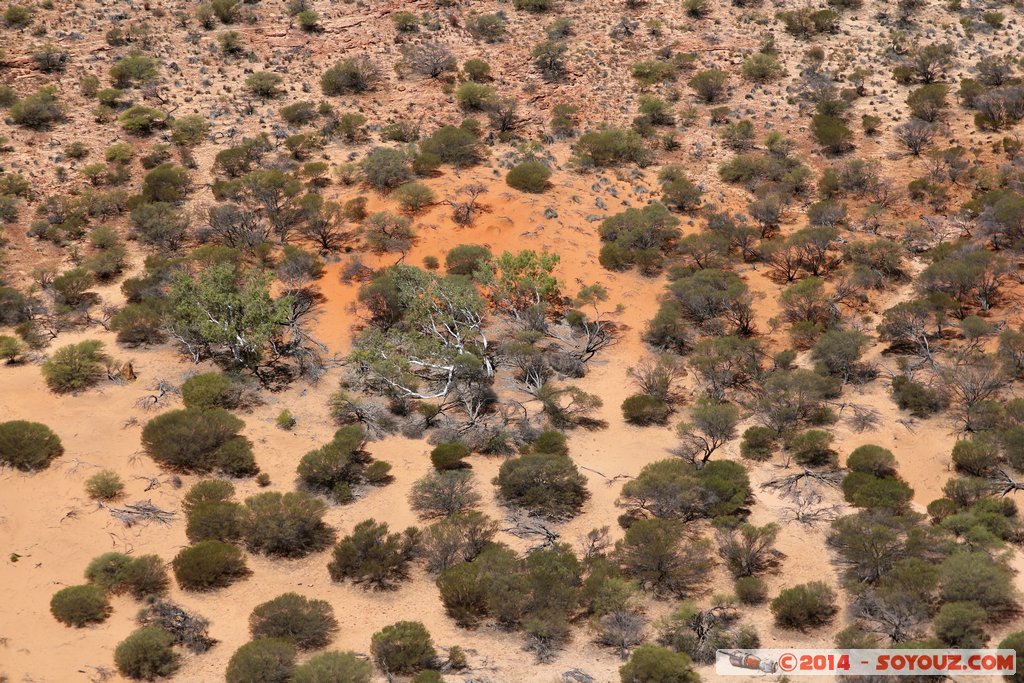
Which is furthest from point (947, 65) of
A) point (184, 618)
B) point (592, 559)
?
point (184, 618)

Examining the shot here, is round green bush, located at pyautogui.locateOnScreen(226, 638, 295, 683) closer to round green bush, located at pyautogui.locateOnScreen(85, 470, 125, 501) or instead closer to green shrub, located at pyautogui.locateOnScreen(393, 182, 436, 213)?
round green bush, located at pyautogui.locateOnScreen(85, 470, 125, 501)

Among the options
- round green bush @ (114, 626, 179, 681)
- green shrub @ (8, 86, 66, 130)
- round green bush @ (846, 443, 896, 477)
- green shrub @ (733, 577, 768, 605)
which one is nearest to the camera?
round green bush @ (114, 626, 179, 681)

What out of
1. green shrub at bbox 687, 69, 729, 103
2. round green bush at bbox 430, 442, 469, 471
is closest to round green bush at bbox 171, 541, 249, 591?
round green bush at bbox 430, 442, 469, 471

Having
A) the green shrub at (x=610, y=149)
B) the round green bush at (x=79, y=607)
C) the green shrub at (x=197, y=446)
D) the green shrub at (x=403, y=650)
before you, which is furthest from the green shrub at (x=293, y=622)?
the green shrub at (x=610, y=149)

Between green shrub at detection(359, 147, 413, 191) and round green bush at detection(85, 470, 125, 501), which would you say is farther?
green shrub at detection(359, 147, 413, 191)

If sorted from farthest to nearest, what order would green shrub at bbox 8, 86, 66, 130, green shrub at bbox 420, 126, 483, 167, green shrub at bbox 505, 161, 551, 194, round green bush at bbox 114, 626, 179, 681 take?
1. green shrub at bbox 8, 86, 66, 130
2. green shrub at bbox 420, 126, 483, 167
3. green shrub at bbox 505, 161, 551, 194
4. round green bush at bbox 114, 626, 179, 681
